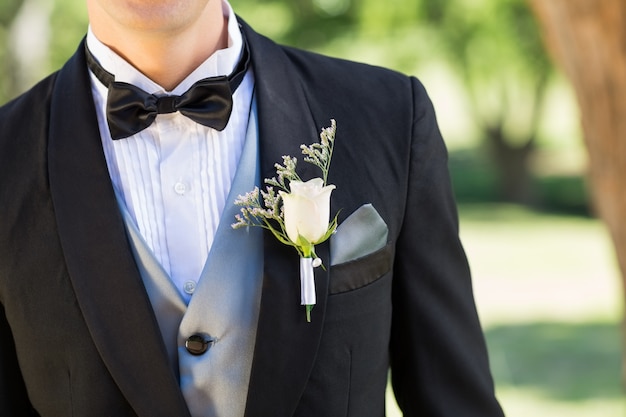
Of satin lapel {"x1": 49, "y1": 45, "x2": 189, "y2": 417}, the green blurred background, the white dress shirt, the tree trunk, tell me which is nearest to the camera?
satin lapel {"x1": 49, "y1": 45, "x2": 189, "y2": 417}

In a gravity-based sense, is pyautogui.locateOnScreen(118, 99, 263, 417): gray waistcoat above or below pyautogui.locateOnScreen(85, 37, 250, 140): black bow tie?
below

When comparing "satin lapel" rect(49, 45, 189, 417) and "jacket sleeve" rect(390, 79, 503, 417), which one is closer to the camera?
"satin lapel" rect(49, 45, 189, 417)

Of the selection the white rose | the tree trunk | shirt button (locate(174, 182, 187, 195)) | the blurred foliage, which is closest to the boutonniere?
the white rose

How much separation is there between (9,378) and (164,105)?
588 millimetres

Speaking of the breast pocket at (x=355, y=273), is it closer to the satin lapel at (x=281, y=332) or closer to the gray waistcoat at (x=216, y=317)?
the satin lapel at (x=281, y=332)

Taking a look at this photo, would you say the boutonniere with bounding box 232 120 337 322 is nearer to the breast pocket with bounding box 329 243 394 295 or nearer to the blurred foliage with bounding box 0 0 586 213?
the breast pocket with bounding box 329 243 394 295

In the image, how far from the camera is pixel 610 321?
37.2 ft

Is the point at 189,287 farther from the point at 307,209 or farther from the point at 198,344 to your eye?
the point at 307,209

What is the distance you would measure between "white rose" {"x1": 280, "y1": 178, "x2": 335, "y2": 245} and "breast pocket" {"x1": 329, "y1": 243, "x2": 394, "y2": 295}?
0.09 m

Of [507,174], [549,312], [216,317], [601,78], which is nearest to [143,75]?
[216,317]

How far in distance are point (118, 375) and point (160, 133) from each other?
47cm

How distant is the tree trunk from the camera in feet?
14.5

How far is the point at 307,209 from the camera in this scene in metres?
1.88

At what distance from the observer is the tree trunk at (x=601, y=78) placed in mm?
4430
